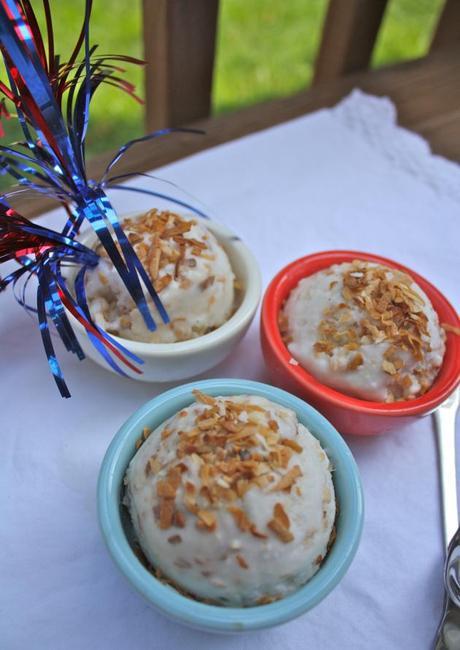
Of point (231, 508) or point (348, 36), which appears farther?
point (348, 36)

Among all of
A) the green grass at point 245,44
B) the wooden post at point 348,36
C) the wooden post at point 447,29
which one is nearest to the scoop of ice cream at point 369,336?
the wooden post at point 348,36

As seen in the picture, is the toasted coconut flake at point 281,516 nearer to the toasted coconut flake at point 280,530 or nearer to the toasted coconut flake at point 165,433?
the toasted coconut flake at point 280,530

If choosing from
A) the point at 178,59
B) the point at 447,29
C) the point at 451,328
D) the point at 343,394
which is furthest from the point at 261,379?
the point at 447,29

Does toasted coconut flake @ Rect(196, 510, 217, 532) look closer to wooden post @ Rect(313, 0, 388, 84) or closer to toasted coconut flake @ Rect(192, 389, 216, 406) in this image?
toasted coconut flake @ Rect(192, 389, 216, 406)

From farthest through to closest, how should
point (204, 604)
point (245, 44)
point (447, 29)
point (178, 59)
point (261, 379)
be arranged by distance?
point (245, 44)
point (447, 29)
point (178, 59)
point (261, 379)
point (204, 604)

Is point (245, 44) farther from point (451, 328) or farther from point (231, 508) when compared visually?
point (231, 508)

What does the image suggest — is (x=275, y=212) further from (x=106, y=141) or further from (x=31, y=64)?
(x=106, y=141)

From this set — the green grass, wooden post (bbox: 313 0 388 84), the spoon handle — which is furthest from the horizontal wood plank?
the spoon handle
